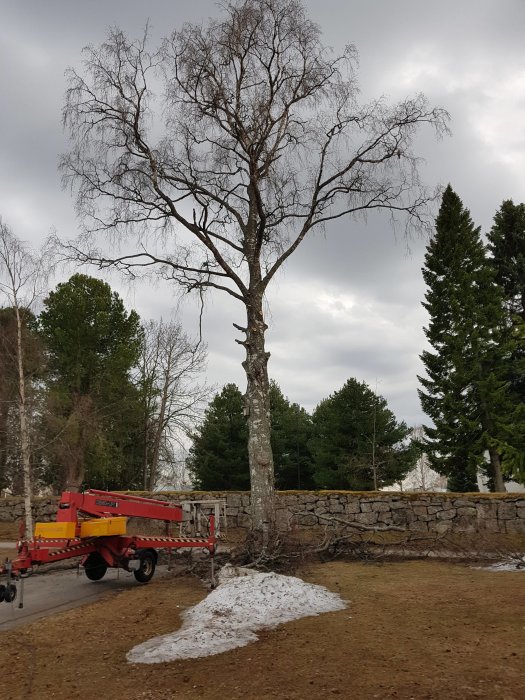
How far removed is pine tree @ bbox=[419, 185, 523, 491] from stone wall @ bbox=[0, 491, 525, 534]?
27.1 ft

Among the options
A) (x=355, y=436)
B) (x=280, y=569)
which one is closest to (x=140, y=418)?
(x=355, y=436)

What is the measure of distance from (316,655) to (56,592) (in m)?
5.86

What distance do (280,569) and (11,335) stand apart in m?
11.3

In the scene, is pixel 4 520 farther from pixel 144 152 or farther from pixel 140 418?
pixel 144 152

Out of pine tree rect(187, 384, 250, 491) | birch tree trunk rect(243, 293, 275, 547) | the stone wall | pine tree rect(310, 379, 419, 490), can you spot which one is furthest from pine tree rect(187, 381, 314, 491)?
birch tree trunk rect(243, 293, 275, 547)

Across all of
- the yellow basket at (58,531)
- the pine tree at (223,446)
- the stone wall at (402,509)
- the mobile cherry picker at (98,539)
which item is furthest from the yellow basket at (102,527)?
the pine tree at (223,446)

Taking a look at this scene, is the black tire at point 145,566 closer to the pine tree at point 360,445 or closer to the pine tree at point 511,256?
the pine tree at point 360,445

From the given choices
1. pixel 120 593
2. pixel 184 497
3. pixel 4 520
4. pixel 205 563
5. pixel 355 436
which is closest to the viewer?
pixel 120 593

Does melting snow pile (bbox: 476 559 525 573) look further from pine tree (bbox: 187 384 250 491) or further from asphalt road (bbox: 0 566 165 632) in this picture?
pine tree (bbox: 187 384 250 491)

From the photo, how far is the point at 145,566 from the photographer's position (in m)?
9.78

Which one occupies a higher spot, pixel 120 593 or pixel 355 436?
pixel 355 436

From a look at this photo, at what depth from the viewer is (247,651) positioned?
4977mm

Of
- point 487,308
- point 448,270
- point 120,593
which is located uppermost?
point 448,270

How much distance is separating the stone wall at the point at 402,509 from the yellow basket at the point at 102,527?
5534 millimetres
